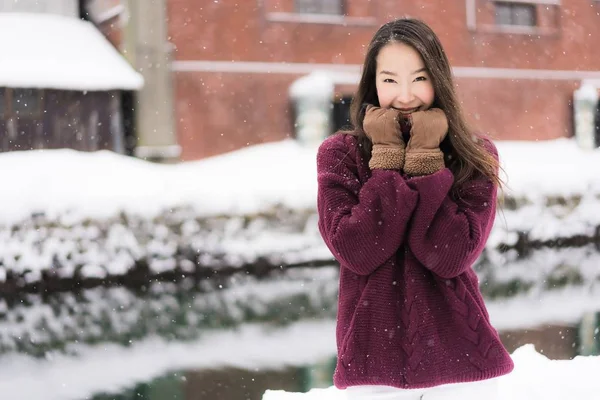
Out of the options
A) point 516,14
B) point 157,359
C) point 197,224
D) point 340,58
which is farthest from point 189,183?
point 516,14

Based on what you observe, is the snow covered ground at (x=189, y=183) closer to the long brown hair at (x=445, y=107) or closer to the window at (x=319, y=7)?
the window at (x=319, y=7)

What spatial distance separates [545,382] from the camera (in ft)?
8.95

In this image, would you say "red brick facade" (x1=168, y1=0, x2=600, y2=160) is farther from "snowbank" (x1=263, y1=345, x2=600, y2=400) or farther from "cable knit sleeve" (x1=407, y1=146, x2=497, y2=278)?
"cable knit sleeve" (x1=407, y1=146, x2=497, y2=278)

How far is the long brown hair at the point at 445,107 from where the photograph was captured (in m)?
1.47

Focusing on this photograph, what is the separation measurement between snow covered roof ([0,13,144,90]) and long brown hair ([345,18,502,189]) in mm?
10565

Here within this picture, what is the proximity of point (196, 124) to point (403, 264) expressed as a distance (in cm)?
1060

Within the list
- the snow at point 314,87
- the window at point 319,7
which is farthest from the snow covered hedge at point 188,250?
the window at point 319,7

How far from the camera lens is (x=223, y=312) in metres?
6.77

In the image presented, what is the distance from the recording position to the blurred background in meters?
5.41

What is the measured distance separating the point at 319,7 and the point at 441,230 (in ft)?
38.8

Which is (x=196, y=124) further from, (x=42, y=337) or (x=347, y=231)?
(x=347, y=231)

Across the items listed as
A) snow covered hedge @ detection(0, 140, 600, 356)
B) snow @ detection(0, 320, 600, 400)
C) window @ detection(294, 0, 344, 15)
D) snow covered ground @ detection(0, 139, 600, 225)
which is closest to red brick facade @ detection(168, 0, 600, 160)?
window @ detection(294, 0, 344, 15)

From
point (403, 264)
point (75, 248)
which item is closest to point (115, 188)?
point (75, 248)

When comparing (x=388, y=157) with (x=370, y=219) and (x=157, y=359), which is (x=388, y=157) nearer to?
(x=370, y=219)
